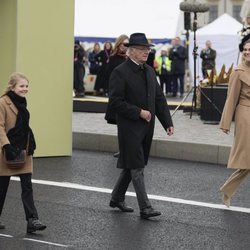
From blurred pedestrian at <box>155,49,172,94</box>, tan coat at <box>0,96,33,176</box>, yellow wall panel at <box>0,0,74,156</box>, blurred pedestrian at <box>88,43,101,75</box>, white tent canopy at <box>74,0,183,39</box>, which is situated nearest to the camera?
tan coat at <box>0,96,33,176</box>

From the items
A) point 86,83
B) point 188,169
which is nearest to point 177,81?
point 86,83

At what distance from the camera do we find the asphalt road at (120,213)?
27.7 ft

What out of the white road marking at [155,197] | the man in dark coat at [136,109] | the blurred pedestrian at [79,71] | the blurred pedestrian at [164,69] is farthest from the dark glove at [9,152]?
the blurred pedestrian at [164,69]

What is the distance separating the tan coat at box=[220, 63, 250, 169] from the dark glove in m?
2.58

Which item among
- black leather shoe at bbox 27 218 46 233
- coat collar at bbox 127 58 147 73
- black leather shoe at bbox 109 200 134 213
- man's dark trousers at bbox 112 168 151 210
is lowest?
black leather shoe at bbox 109 200 134 213

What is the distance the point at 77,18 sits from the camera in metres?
34.7

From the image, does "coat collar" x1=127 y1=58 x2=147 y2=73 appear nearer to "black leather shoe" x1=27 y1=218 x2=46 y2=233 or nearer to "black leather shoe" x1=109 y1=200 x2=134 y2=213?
"black leather shoe" x1=109 y1=200 x2=134 y2=213

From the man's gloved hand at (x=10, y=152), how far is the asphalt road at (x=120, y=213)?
2.43 feet

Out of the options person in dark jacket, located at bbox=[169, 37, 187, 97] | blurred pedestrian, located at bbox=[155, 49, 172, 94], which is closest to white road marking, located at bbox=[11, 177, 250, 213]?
person in dark jacket, located at bbox=[169, 37, 187, 97]

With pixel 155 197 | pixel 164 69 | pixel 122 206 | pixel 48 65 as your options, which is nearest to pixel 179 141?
pixel 48 65

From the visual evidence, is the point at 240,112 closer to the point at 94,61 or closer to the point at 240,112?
the point at 240,112

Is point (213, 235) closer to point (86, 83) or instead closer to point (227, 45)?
point (86, 83)

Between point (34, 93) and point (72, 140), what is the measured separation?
2.05 metres

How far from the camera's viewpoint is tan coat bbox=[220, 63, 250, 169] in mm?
10000
